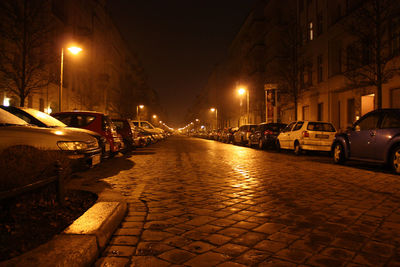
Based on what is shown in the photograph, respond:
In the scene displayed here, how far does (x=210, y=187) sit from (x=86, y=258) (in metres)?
4.43

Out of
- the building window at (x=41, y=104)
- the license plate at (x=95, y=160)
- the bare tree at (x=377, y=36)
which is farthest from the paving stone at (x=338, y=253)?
the building window at (x=41, y=104)

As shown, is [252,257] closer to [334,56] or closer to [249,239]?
[249,239]

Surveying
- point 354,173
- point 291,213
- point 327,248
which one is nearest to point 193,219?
point 291,213

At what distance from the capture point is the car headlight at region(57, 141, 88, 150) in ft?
22.1

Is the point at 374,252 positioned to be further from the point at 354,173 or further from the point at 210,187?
the point at 354,173

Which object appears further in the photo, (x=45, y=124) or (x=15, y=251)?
(x=45, y=124)

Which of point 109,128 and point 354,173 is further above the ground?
point 109,128

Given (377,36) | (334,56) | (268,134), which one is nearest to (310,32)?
(334,56)

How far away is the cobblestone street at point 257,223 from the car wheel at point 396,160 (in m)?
1.17

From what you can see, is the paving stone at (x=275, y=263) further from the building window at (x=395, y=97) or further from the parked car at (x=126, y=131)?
the building window at (x=395, y=97)

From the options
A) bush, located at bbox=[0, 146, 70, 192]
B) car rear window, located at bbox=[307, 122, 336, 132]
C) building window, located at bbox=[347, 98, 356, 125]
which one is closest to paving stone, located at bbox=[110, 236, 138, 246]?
bush, located at bbox=[0, 146, 70, 192]

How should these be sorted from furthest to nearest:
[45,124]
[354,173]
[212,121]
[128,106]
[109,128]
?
[212,121] → [128,106] → [109,128] → [354,173] → [45,124]

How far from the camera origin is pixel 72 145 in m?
6.99

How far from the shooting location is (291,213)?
512 centimetres
